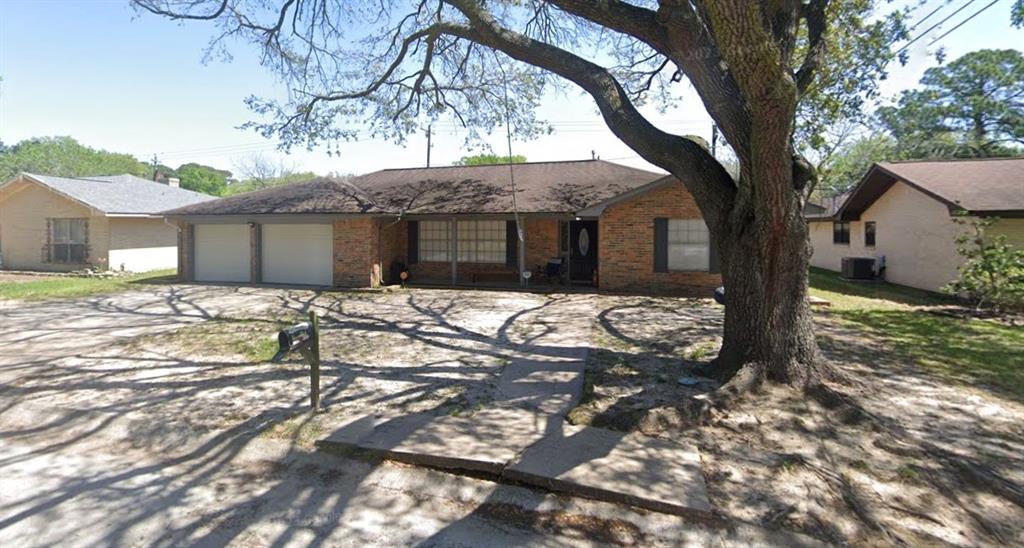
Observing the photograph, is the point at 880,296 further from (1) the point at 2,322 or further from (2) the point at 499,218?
(1) the point at 2,322

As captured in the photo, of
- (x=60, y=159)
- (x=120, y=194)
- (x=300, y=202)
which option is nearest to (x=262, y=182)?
(x=60, y=159)

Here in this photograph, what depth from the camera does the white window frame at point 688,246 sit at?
43.8ft

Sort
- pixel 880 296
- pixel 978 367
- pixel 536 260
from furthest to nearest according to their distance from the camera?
pixel 536 260 → pixel 880 296 → pixel 978 367

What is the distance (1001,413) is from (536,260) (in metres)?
11.7

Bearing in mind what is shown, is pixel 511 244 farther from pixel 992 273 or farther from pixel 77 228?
pixel 77 228

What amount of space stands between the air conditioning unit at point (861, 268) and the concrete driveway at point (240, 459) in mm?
14146

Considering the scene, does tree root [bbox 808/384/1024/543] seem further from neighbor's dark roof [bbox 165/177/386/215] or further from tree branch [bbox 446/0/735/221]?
neighbor's dark roof [bbox 165/177/386/215]

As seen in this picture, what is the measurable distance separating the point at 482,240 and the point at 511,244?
106 centimetres

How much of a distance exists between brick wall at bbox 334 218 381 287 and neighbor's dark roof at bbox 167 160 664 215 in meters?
0.52

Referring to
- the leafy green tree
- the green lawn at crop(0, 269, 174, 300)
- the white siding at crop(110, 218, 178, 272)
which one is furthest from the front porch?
the leafy green tree

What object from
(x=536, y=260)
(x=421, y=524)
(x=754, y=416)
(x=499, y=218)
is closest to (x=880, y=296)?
(x=536, y=260)

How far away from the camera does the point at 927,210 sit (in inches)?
556

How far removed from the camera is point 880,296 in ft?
44.1

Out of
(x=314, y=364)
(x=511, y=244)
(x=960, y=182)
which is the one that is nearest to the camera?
(x=314, y=364)
